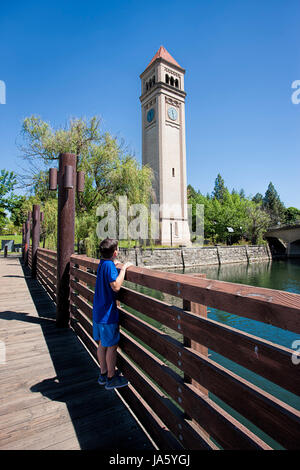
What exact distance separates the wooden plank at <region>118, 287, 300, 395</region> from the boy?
523 millimetres

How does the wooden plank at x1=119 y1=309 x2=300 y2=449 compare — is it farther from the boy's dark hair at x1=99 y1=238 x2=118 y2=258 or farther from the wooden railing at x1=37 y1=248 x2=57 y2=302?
the wooden railing at x1=37 y1=248 x2=57 y2=302

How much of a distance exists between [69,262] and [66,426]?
2609 millimetres

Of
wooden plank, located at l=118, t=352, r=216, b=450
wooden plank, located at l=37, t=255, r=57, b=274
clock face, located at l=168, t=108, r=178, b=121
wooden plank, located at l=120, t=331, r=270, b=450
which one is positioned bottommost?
wooden plank, located at l=118, t=352, r=216, b=450

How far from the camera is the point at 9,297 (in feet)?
21.2

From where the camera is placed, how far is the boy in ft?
7.16

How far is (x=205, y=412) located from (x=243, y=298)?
681mm

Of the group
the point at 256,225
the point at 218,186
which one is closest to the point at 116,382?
the point at 256,225

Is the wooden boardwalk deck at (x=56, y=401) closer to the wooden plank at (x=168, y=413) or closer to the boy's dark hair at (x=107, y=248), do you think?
the wooden plank at (x=168, y=413)

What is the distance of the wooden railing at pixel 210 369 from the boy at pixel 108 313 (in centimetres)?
11

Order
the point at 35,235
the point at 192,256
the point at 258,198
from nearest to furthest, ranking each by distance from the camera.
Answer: the point at 35,235 < the point at 192,256 < the point at 258,198

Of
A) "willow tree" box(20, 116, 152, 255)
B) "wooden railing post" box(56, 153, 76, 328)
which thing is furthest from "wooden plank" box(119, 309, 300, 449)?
"willow tree" box(20, 116, 152, 255)

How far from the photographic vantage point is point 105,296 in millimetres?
2195

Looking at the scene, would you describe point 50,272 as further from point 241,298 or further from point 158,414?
point 241,298

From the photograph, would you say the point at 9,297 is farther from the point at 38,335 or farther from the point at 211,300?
the point at 211,300
